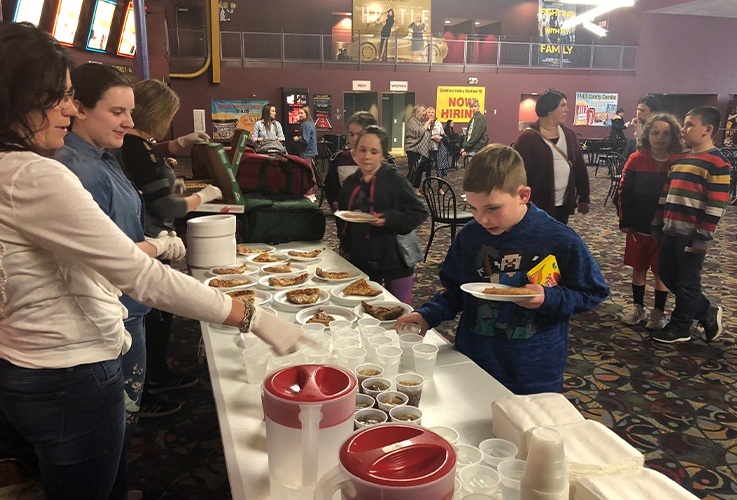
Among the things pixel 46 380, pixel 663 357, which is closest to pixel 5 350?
pixel 46 380

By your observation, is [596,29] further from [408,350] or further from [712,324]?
[408,350]

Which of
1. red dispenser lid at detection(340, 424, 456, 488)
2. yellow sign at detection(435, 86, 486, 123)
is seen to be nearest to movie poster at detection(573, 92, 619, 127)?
yellow sign at detection(435, 86, 486, 123)

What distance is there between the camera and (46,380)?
135 centimetres

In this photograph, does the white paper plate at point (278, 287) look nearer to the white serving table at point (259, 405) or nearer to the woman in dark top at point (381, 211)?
the woman in dark top at point (381, 211)

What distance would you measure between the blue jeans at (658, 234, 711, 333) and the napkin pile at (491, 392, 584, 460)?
10.8 feet

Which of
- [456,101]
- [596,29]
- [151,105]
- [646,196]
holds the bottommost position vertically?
[646,196]

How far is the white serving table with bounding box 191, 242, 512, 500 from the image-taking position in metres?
1.27

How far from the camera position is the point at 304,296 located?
2.44 metres

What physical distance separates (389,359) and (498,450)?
0.49m

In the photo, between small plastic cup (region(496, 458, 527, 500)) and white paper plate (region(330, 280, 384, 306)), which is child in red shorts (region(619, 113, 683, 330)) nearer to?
white paper plate (region(330, 280, 384, 306))

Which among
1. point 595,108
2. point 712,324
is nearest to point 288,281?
point 712,324

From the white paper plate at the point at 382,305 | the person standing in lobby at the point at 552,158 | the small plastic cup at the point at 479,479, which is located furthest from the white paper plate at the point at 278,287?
the person standing in lobby at the point at 552,158

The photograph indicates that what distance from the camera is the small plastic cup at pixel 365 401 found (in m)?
1.38

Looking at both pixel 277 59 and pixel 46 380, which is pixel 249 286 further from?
pixel 277 59
